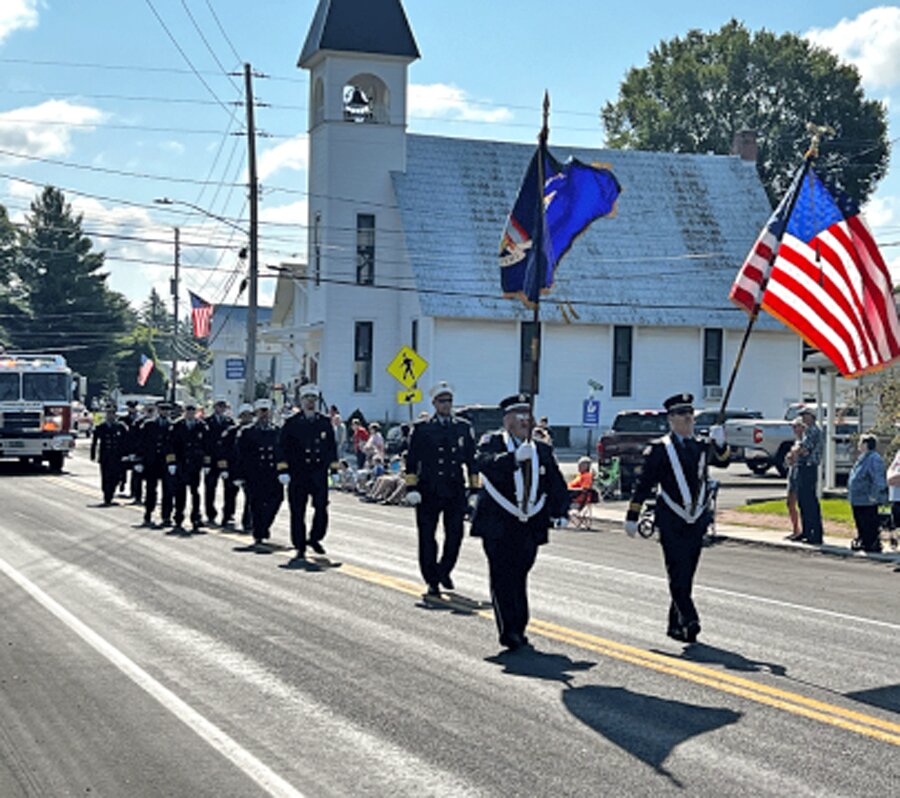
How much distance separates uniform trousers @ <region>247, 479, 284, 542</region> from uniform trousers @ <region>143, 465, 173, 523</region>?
12.1 ft

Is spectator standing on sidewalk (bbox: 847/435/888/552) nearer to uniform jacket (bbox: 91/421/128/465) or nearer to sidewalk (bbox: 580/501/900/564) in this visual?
sidewalk (bbox: 580/501/900/564)

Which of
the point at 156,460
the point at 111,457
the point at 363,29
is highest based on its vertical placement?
the point at 363,29

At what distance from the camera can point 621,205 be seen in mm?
60094

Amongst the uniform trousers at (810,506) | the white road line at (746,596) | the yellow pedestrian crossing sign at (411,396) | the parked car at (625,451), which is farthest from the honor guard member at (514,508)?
the yellow pedestrian crossing sign at (411,396)

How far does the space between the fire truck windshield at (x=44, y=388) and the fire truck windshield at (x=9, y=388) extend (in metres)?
0.18

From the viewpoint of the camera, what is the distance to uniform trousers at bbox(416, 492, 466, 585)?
49.4 ft

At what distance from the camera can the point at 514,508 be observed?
40.1 feet

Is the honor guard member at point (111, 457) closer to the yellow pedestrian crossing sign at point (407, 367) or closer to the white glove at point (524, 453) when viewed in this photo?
the yellow pedestrian crossing sign at point (407, 367)

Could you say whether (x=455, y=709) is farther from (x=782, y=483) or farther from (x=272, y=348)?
(x=272, y=348)

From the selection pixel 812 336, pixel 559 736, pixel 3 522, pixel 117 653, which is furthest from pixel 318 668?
pixel 3 522

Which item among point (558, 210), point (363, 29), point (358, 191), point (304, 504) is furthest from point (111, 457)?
point (363, 29)

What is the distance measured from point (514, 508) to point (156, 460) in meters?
14.5

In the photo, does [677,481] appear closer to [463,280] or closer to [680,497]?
[680,497]

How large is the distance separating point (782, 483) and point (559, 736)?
3301 centimetres
